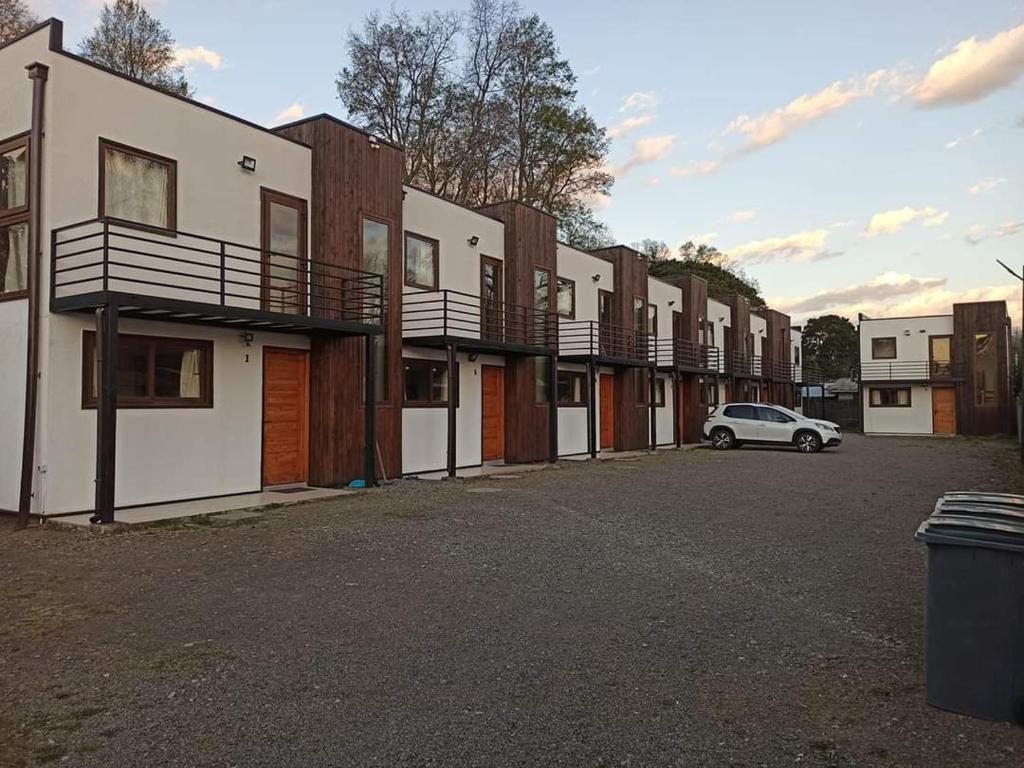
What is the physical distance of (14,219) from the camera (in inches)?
392

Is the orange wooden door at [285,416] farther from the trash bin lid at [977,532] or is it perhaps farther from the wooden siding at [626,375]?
the wooden siding at [626,375]

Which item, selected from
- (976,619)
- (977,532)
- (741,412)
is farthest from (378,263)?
(741,412)

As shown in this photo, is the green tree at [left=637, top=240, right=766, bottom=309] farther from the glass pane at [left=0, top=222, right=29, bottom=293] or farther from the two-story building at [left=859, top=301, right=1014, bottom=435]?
the glass pane at [left=0, top=222, right=29, bottom=293]

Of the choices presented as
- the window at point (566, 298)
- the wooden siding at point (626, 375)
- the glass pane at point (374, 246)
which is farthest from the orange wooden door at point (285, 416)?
the wooden siding at point (626, 375)

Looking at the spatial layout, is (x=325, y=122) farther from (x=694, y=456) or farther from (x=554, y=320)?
(x=694, y=456)

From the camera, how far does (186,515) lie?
9.57 metres

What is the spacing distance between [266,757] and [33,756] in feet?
3.29

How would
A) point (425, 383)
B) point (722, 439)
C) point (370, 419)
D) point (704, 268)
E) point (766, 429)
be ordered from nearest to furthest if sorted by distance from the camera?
point (370, 419) < point (425, 383) < point (766, 429) < point (722, 439) < point (704, 268)

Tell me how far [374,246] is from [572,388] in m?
8.64

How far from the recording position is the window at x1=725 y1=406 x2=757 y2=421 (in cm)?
2470

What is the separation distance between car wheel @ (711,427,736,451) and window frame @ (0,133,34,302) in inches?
810

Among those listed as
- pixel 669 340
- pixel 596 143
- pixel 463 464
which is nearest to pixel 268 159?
pixel 463 464

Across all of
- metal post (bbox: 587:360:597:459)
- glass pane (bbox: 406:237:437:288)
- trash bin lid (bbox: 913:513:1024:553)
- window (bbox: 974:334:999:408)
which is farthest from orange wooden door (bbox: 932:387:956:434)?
trash bin lid (bbox: 913:513:1024:553)

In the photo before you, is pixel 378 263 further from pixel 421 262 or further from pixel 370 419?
pixel 370 419
